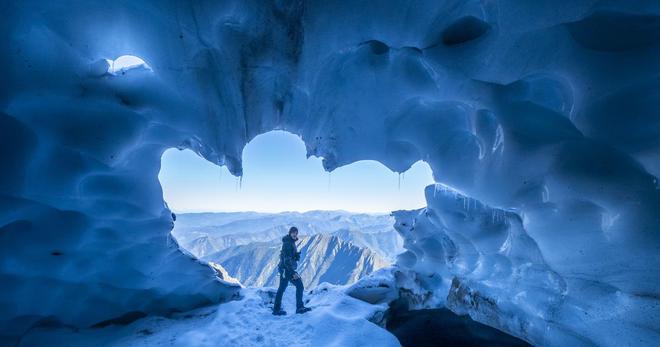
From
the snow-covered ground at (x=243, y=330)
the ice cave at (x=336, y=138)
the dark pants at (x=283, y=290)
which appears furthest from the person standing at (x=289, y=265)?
the ice cave at (x=336, y=138)

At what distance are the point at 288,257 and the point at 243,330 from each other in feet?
5.19

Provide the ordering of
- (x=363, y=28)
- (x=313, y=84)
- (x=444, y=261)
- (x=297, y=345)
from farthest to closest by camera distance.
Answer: (x=444, y=261), (x=297, y=345), (x=313, y=84), (x=363, y=28)

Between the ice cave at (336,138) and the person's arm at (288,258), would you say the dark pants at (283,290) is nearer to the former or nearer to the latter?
A: the person's arm at (288,258)

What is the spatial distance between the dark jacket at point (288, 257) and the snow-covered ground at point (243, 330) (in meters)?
0.97

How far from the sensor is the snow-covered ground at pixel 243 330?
473 centimetres

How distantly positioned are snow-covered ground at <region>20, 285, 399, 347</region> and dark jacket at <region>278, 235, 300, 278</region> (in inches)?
38.1

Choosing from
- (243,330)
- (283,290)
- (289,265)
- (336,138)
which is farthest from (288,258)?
(336,138)

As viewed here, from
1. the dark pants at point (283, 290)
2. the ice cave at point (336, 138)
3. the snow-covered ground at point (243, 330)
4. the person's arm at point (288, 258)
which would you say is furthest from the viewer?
the dark pants at point (283, 290)

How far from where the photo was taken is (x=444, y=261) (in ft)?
24.8

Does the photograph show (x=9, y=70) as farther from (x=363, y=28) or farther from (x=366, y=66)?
(x=366, y=66)

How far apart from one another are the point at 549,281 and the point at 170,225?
7222 mm

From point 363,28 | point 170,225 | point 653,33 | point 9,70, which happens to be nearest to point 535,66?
point 653,33

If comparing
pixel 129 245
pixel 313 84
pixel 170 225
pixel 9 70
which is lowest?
pixel 129 245

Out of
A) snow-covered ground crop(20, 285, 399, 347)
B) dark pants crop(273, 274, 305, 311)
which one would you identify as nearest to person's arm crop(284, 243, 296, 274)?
dark pants crop(273, 274, 305, 311)
